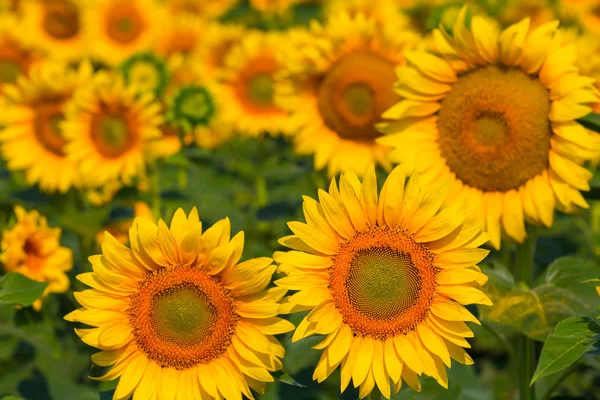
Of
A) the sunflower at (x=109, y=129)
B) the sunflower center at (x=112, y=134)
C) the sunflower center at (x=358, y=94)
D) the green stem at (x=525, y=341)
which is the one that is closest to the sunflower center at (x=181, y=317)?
the green stem at (x=525, y=341)

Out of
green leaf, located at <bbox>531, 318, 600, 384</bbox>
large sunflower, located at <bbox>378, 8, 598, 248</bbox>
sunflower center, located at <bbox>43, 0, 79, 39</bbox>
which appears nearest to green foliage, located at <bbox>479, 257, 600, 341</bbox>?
large sunflower, located at <bbox>378, 8, 598, 248</bbox>

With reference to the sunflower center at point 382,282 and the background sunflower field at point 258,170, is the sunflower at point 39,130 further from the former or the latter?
the sunflower center at point 382,282

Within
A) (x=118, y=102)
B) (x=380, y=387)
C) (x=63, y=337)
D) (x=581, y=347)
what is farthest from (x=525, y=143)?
(x=63, y=337)

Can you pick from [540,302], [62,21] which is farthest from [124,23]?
[540,302]

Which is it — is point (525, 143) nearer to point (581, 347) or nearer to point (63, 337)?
point (581, 347)

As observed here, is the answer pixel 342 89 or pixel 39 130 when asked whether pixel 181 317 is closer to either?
pixel 342 89
